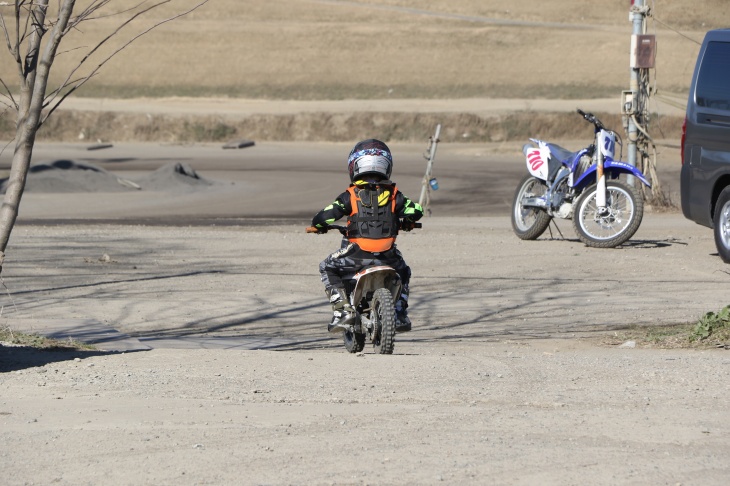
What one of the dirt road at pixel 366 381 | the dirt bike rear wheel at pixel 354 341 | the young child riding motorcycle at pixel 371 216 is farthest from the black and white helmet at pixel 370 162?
the dirt road at pixel 366 381

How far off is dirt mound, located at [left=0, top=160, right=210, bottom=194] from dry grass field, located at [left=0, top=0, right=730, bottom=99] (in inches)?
998

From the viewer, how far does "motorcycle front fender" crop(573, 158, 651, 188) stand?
15580 mm

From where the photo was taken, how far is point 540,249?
15734 millimetres

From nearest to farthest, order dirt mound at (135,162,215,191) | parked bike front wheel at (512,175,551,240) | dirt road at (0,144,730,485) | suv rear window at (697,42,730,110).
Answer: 1. dirt road at (0,144,730,485)
2. suv rear window at (697,42,730,110)
3. parked bike front wheel at (512,175,551,240)
4. dirt mound at (135,162,215,191)

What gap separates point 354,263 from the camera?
28.5 ft

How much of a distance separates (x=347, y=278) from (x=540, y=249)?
23.9 ft

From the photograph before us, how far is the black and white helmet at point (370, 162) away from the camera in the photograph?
8.59 metres

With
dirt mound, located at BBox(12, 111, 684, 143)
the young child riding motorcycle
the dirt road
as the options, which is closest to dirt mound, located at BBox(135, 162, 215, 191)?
the dirt road

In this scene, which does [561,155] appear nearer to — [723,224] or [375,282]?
[723,224]

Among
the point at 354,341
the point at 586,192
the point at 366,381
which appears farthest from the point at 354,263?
the point at 586,192

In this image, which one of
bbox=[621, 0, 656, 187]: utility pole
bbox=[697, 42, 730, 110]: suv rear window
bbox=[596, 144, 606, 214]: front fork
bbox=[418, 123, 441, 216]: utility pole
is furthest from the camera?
bbox=[418, 123, 441, 216]: utility pole

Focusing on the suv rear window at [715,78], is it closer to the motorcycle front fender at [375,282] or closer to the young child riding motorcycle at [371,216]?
the young child riding motorcycle at [371,216]

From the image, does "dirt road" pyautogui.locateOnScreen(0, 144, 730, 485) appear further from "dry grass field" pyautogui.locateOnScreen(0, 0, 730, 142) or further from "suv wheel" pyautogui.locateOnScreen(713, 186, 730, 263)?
"dry grass field" pyautogui.locateOnScreen(0, 0, 730, 142)

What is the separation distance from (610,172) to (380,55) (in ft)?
158
